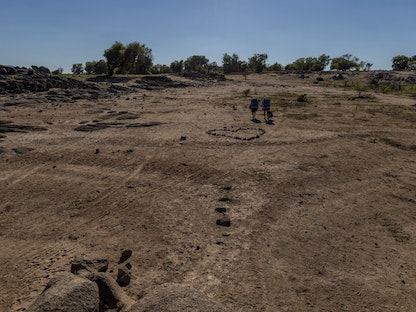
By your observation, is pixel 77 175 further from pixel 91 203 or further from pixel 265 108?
pixel 265 108

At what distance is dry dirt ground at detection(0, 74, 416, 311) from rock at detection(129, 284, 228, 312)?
1317 mm

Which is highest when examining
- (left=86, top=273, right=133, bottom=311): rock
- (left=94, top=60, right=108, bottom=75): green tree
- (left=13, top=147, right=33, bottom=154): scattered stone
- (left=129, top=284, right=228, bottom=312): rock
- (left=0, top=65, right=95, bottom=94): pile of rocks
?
(left=94, top=60, right=108, bottom=75): green tree

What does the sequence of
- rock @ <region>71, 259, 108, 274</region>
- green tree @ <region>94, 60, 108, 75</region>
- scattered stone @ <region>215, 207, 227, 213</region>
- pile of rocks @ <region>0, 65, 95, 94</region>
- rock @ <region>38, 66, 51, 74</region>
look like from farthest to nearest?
green tree @ <region>94, 60, 108, 75</region>, rock @ <region>38, 66, 51, 74</region>, pile of rocks @ <region>0, 65, 95, 94</region>, scattered stone @ <region>215, 207, 227, 213</region>, rock @ <region>71, 259, 108, 274</region>

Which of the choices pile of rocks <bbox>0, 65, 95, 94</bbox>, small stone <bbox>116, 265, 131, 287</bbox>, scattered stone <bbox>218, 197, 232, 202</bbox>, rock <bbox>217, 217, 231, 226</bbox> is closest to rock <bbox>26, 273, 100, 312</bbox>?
small stone <bbox>116, 265, 131, 287</bbox>

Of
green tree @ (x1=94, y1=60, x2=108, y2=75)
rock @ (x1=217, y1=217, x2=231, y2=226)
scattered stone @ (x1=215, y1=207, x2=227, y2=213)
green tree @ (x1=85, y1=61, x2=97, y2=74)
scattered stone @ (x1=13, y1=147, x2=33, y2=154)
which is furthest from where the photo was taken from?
green tree @ (x1=85, y1=61, x2=97, y2=74)

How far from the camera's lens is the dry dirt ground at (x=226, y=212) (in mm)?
7324

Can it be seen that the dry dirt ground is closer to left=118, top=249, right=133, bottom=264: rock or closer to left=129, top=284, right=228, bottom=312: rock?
left=118, top=249, right=133, bottom=264: rock

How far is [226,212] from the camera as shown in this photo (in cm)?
1041

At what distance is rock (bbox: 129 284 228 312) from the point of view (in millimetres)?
5344

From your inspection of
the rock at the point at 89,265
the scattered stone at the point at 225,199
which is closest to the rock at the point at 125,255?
the rock at the point at 89,265

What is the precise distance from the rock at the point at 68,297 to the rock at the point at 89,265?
5.19ft

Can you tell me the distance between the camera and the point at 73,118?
2425 cm

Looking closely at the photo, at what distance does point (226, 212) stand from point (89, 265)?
4185 mm

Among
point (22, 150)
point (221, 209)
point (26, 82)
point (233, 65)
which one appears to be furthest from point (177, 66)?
point (221, 209)
